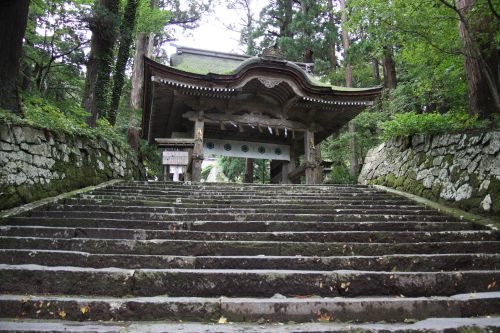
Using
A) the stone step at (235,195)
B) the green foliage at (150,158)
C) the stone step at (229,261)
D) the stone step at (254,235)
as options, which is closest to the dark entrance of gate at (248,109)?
the green foliage at (150,158)

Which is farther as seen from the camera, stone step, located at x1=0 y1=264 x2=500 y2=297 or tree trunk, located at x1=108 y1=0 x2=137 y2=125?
tree trunk, located at x1=108 y1=0 x2=137 y2=125

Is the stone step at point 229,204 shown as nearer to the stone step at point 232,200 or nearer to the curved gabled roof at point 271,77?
the stone step at point 232,200

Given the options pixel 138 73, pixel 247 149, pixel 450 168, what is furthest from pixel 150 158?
pixel 450 168

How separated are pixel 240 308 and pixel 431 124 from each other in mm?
5219

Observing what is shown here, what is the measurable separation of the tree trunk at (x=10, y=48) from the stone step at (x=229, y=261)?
298cm

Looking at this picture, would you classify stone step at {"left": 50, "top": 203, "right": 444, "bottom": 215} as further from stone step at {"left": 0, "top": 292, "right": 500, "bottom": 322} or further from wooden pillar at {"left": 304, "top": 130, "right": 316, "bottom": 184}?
wooden pillar at {"left": 304, "top": 130, "right": 316, "bottom": 184}

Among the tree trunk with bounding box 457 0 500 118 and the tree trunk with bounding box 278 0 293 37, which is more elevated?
the tree trunk with bounding box 278 0 293 37

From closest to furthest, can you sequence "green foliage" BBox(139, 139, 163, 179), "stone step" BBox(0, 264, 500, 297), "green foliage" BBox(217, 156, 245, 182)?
"stone step" BBox(0, 264, 500, 297) < "green foliage" BBox(139, 139, 163, 179) < "green foliage" BBox(217, 156, 245, 182)

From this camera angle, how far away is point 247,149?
504 inches

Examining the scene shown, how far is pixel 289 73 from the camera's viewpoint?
1009 centimetres

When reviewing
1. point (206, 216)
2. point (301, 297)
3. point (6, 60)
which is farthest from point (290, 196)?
point (6, 60)

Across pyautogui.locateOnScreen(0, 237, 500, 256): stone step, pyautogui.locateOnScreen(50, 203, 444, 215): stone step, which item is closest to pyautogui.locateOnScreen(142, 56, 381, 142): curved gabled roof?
pyautogui.locateOnScreen(50, 203, 444, 215): stone step

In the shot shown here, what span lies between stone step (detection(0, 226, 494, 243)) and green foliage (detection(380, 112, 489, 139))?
2.14 metres

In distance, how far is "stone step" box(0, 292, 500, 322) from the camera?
2.39m
